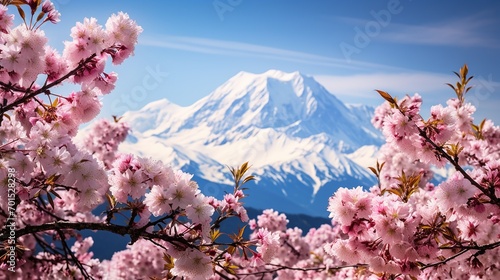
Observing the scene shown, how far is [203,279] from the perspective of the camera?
3.25 m

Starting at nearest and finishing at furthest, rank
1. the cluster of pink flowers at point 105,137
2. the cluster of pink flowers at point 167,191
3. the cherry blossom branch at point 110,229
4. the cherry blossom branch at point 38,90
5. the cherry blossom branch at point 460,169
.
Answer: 1. the cherry blossom branch at point 110,229
2. the cluster of pink flowers at point 167,191
3. the cherry blossom branch at point 38,90
4. the cherry blossom branch at point 460,169
5. the cluster of pink flowers at point 105,137

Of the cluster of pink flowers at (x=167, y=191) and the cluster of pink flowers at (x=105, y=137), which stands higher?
the cluster of pink flowers at (x=105, y=137)

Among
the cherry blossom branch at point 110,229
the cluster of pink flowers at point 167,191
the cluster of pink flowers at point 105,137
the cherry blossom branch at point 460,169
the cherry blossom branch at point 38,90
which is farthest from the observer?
the cluster of pink flowers at point 105,137

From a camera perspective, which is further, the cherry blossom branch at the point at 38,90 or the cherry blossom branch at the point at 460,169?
the cherry blossom branch at the point at 460,169

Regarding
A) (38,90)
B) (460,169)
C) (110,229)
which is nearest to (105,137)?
(38,90)

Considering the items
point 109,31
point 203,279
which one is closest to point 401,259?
point 203,279

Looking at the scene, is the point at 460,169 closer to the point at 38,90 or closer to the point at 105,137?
the point at 38,90

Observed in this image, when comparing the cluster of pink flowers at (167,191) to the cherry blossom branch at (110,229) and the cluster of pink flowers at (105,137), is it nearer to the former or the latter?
the cherry blossom branch at (110,229)

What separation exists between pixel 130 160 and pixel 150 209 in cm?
40

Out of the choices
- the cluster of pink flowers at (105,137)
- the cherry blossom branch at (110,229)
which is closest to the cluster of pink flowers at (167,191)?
the cherry blossom branch at (110,229)

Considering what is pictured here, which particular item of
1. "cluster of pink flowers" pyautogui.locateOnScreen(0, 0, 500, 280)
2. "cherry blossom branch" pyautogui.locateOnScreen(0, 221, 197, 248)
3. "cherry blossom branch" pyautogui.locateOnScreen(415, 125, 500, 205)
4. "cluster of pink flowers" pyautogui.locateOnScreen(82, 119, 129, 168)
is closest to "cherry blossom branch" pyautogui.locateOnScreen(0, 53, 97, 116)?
"cluster of pink flowers" pyautogui.locateOnScreen(0, 0, 500, 280)

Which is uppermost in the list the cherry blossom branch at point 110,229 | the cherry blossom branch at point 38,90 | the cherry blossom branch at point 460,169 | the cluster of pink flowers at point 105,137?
the cluster of pink flowers at point 105,137

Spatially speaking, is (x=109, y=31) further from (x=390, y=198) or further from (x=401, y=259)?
(x=401, y=259)

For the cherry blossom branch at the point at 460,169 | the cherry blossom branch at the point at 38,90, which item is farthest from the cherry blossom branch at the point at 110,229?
the cherry blossom branch at the point at 460,169
